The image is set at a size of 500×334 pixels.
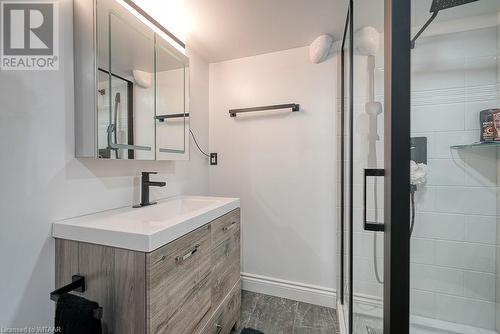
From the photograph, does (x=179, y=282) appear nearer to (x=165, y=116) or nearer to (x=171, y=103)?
(x=165, y=116)

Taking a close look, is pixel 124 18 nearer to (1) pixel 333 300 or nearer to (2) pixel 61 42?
(2) pixel 61 42

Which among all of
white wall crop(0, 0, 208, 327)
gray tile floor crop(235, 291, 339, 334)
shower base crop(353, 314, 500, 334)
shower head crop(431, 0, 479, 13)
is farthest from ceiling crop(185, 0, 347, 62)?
gray tile floor crop(235, 291, 339, 334)

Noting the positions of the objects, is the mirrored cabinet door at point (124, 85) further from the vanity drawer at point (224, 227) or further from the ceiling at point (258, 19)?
the vanity drawer at point (224, 227)

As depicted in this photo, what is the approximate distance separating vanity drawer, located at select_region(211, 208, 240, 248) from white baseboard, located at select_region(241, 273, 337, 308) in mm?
751

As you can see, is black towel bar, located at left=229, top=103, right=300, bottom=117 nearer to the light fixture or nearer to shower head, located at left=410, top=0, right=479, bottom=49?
the light fixture

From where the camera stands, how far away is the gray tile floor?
60.9 inches

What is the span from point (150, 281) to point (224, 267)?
625 mm

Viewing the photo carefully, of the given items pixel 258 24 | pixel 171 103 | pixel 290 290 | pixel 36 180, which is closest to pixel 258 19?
pixel 258 24

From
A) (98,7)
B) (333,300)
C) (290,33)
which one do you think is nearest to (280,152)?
(290,33)

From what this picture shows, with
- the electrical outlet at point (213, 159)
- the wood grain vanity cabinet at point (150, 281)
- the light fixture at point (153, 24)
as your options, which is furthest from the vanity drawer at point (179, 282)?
the light fixture at point (153, 24)

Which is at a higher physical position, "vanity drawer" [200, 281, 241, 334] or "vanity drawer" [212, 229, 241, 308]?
"vanity drawer" [212, 229, 241, 308]

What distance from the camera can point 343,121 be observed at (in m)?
1.69

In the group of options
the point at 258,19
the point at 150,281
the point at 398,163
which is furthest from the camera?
the point at 258,19

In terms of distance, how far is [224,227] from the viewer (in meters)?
1.35
